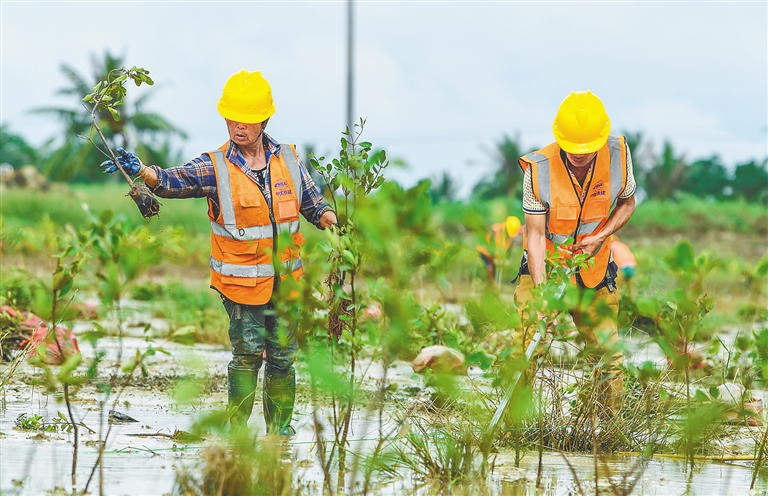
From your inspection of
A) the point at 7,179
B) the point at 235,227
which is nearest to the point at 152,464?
the point at 235,227

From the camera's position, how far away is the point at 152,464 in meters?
3.62

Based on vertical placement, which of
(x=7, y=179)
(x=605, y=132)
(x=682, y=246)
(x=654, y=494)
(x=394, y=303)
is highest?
(x=7, y=179)

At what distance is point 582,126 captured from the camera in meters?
4.55

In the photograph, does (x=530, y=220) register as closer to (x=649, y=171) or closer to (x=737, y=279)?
(x=737, y=279)

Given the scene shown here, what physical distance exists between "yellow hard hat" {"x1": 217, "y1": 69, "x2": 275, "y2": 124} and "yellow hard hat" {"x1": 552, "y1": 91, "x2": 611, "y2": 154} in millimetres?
1454

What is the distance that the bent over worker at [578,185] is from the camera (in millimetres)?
4574

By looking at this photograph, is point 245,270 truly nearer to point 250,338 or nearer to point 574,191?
point 250,338

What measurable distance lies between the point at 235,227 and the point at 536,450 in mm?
1727

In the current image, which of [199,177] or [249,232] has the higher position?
[199,177]

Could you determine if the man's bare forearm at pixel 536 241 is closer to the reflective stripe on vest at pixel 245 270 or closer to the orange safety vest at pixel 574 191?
the orange safety vest at pixel 574 191

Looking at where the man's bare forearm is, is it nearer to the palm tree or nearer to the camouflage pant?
the camouflage pant

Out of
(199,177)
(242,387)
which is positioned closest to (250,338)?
(242,387)

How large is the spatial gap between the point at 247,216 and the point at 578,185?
5.48 ft

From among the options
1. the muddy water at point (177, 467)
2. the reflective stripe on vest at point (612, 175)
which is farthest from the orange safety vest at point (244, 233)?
the reflective stripe on vest at point (612, 175)
